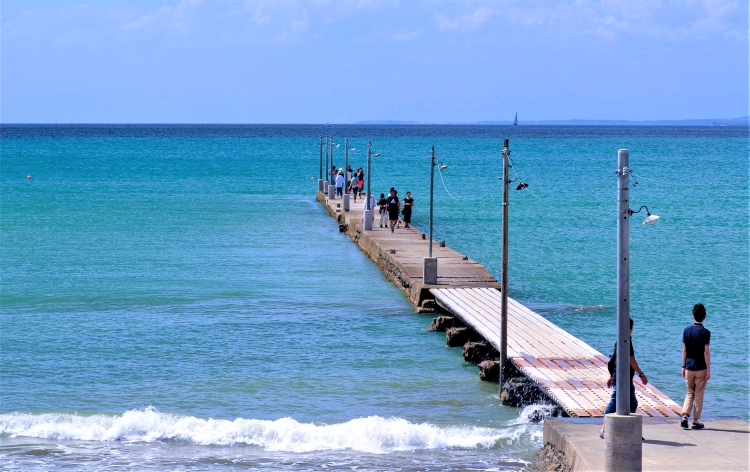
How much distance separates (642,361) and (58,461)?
1012 centimetres

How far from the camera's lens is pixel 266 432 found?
14.1 meters

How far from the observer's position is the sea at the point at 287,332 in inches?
546

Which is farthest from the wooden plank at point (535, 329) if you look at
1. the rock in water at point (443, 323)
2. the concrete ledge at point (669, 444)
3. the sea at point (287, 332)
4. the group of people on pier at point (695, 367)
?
the group of people on pier at point (695, 367)

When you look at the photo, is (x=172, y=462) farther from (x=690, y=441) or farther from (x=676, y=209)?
(x=676, y=209)

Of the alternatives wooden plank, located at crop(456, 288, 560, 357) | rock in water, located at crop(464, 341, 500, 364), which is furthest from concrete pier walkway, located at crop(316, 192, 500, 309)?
rock in water, located at crop(464, 341, 500, 364)

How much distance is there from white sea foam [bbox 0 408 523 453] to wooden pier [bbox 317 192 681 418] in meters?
1.13

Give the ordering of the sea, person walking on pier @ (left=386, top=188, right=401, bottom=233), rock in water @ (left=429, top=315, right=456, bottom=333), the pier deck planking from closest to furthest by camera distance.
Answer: the pier deck planking → the sea → rock in water @ (left=429, top=315, right=456, bottom=333) → person walking on pier @ (left=386, top=188, right=401, bottom=233)

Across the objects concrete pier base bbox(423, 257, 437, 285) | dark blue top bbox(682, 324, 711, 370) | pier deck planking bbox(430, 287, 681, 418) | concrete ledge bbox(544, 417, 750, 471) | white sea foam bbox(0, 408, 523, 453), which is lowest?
white sea foam bbox(0, 408, 523, 453)

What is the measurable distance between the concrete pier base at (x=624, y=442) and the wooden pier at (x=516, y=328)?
10.0ft

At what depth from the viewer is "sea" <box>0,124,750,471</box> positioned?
546 inches

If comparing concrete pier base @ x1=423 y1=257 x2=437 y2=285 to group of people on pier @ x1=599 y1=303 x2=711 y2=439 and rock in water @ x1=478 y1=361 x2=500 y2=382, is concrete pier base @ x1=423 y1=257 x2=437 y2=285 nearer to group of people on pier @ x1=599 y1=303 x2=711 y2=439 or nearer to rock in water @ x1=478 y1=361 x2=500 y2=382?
rock in water @ x1=478 y1=361 x2=500 y2=382

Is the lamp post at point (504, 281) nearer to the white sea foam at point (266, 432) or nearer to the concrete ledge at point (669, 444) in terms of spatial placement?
the white sea foam at point (266, 432)

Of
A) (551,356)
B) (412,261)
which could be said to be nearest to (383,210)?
(412,261)

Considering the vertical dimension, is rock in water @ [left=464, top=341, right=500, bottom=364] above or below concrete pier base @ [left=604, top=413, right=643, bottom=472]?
below
